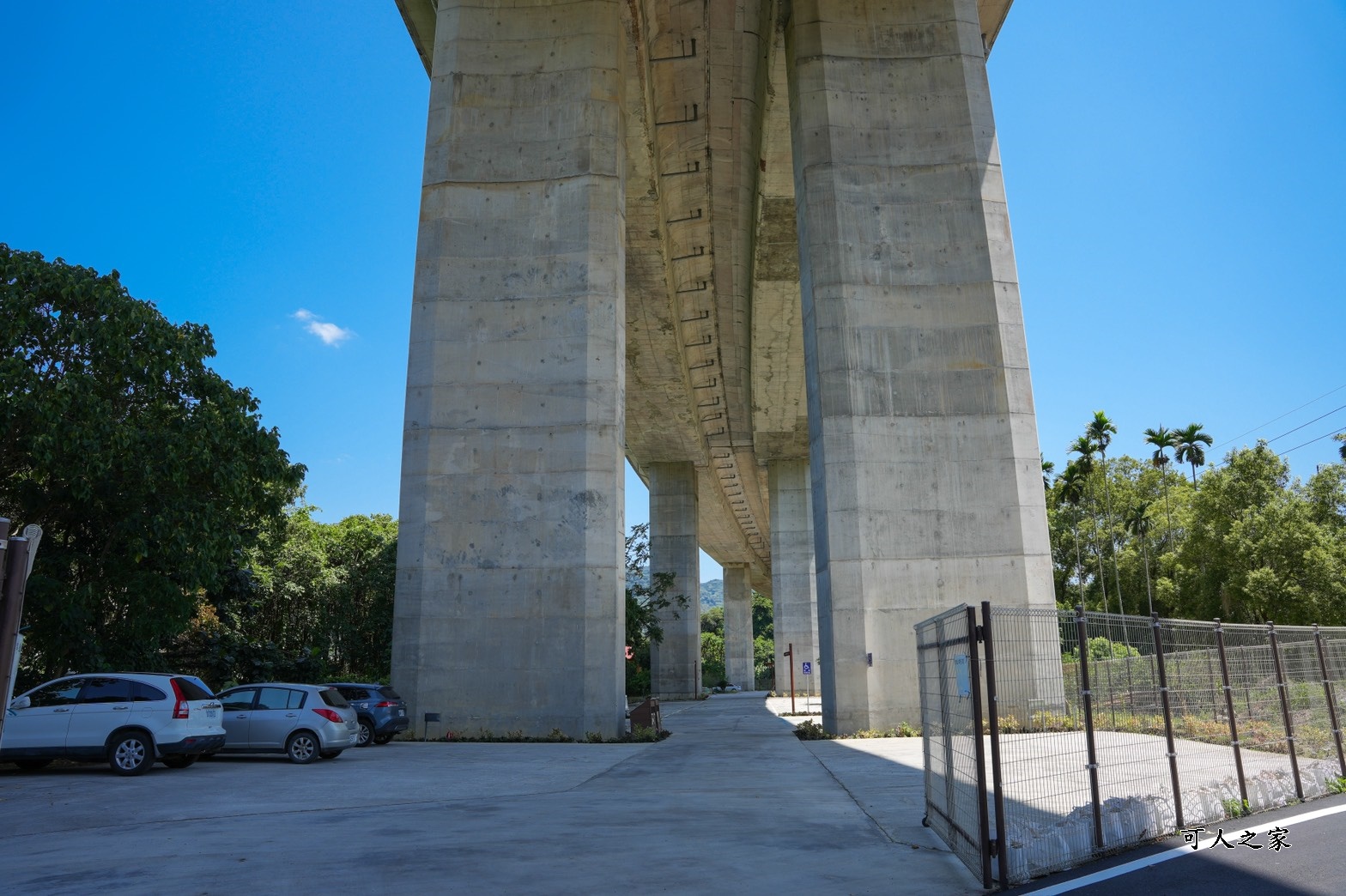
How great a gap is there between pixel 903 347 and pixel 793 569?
31507mm

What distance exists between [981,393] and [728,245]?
17.3m

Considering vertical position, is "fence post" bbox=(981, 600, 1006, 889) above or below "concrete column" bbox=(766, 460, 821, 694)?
below

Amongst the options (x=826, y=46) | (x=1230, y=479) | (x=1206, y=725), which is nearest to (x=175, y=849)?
(x=1206, y=725)

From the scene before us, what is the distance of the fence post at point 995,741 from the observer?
18.6 feet

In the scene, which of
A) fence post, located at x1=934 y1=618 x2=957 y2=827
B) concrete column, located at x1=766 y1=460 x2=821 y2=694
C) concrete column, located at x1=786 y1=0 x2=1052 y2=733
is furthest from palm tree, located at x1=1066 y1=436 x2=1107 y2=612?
fence post, located at x1=934 y1=618 x2=957 y2=827

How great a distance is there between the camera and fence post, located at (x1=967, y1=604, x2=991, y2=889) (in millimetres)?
5922

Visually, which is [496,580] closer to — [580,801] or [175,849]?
[580,801]

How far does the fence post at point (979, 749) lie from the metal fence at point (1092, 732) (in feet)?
0.04

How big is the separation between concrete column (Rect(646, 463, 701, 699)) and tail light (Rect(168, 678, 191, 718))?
35.7 m

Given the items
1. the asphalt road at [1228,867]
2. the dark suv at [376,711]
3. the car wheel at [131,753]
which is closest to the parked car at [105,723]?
the car wheel at [131,753]

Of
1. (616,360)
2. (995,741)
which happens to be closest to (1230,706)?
(995,741)

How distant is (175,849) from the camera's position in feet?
24.1

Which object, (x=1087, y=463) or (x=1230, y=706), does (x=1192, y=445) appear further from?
(x=1230, y=706)

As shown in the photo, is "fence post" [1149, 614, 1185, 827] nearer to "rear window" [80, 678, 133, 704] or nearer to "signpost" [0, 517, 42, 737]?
"signpost" [0, 517, 42, 737]
